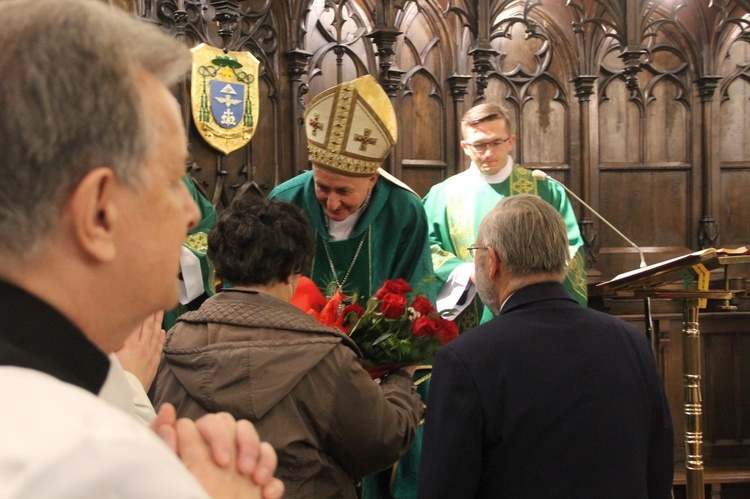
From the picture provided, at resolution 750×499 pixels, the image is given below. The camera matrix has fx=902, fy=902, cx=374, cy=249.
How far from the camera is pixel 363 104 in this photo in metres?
3.82

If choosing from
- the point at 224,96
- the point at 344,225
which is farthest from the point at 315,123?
the point at 224,96

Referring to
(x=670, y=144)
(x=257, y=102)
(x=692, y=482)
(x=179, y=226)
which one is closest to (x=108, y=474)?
(x=179, y=226)

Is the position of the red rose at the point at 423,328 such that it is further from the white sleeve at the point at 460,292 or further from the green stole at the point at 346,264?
Answer: the white sleeve at the point at 460,292

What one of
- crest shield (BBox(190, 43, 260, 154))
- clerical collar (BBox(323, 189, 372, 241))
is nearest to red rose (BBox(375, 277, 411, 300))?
clerical collar (BBox(323, 189, 372, 241))

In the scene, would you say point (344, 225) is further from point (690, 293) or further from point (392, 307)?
point (690, 293)

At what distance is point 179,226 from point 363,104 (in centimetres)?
296

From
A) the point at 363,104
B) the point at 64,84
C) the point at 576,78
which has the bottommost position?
the point at 64,84

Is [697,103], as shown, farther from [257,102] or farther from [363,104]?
[363,104]

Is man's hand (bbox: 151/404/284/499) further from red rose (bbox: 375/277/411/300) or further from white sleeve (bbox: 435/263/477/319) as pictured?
white sleeve (bbox: 435/263/477/319)

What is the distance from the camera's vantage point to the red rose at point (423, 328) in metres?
2.60

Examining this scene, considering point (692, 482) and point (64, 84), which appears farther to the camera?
point (692, 482)

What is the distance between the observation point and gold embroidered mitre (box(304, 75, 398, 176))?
3.68 meters

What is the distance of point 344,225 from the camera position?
3.92m

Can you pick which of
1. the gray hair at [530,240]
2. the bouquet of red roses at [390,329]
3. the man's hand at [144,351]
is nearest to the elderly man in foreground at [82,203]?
the man's hand at [144,351]
